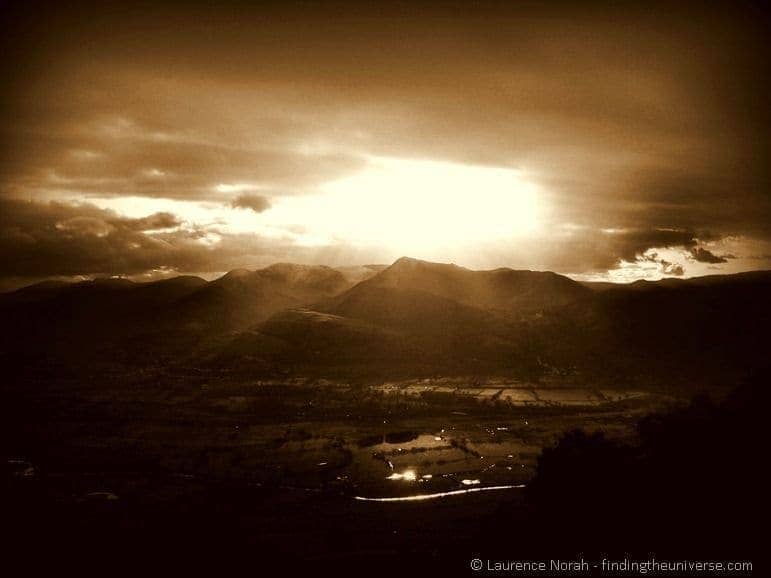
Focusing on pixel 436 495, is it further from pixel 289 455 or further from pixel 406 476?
pixel 289 455

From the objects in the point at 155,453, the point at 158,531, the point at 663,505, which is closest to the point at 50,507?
the point at 158,531

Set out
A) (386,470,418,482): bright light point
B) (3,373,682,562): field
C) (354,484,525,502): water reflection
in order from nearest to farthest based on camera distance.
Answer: (3,373,682,562): field < (354,484,525,502): water reflection < (386,470,418,482): bright light point

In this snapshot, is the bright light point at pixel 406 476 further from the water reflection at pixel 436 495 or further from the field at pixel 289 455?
the water reflection at pixel 436 495

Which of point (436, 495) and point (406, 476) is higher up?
point (406, 476)

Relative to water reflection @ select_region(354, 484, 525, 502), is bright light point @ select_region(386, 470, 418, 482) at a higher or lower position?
higher

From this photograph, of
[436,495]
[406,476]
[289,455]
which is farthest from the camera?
[289,455]

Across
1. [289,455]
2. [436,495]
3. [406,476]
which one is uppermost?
[289,455]

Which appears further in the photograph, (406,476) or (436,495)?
(406,476)

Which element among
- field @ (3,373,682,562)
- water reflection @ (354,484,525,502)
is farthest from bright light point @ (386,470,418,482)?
water reflection @ (354,484,525,502)

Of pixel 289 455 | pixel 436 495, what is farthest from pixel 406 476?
pixel 289 455

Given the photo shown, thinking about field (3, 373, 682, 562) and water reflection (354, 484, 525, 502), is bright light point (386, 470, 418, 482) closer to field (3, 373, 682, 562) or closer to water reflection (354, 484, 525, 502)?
field (3, 373, 682, 562)

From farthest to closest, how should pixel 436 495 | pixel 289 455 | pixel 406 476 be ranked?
pixel 289 455 → pixel 406 476 → pixel 436 495

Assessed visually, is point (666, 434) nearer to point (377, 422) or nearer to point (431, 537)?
point (431, 537)

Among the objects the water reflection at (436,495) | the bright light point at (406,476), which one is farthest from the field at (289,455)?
the water reflection at (436,495)
